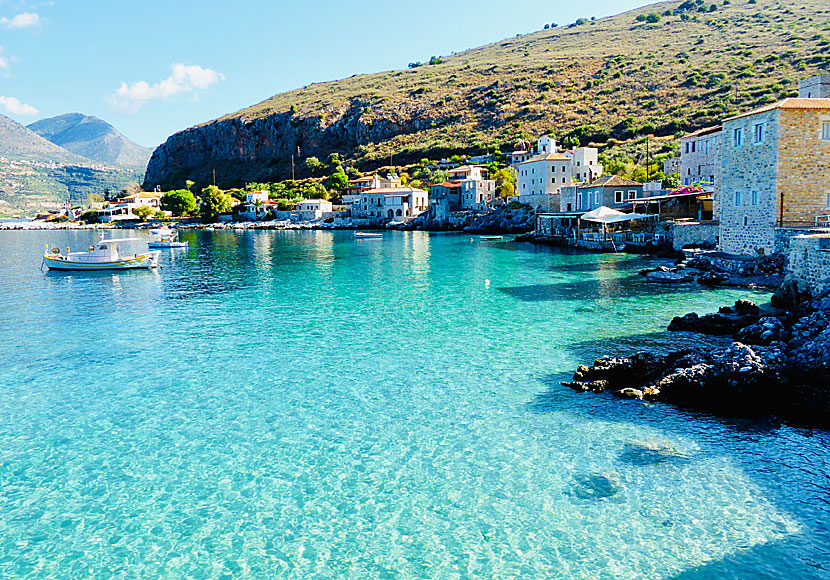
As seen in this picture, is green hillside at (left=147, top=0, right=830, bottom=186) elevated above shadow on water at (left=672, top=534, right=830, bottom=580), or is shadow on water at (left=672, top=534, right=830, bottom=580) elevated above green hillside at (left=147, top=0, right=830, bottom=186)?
green hillside at (left=147, top=0, right=830, bottom=186)

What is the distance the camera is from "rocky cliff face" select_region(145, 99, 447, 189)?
13788 cm

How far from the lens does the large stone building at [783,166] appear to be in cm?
2758

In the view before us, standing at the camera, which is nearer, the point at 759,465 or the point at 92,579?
the point at 92,579

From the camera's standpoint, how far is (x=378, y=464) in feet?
34.3

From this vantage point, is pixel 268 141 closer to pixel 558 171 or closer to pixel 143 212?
pixel 143 212

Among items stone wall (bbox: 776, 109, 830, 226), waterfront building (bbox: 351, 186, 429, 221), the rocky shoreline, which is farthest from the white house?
the rocky shoreline

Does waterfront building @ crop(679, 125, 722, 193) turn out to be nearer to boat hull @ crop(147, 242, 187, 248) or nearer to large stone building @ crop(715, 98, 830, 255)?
large stone building @ crop(715, 98, 830, 255)

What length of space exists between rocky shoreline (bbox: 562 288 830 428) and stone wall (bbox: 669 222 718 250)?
75.5 ft

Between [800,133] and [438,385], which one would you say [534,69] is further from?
[438,385]

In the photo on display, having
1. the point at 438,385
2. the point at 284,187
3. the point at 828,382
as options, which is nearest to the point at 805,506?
the point at 828,382

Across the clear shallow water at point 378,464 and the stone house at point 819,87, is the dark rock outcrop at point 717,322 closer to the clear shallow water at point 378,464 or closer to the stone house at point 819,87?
the clear shallow water at point 378,464

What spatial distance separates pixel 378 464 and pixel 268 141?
15759 cm

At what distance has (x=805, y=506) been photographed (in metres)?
8.73

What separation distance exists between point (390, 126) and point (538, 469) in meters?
134
